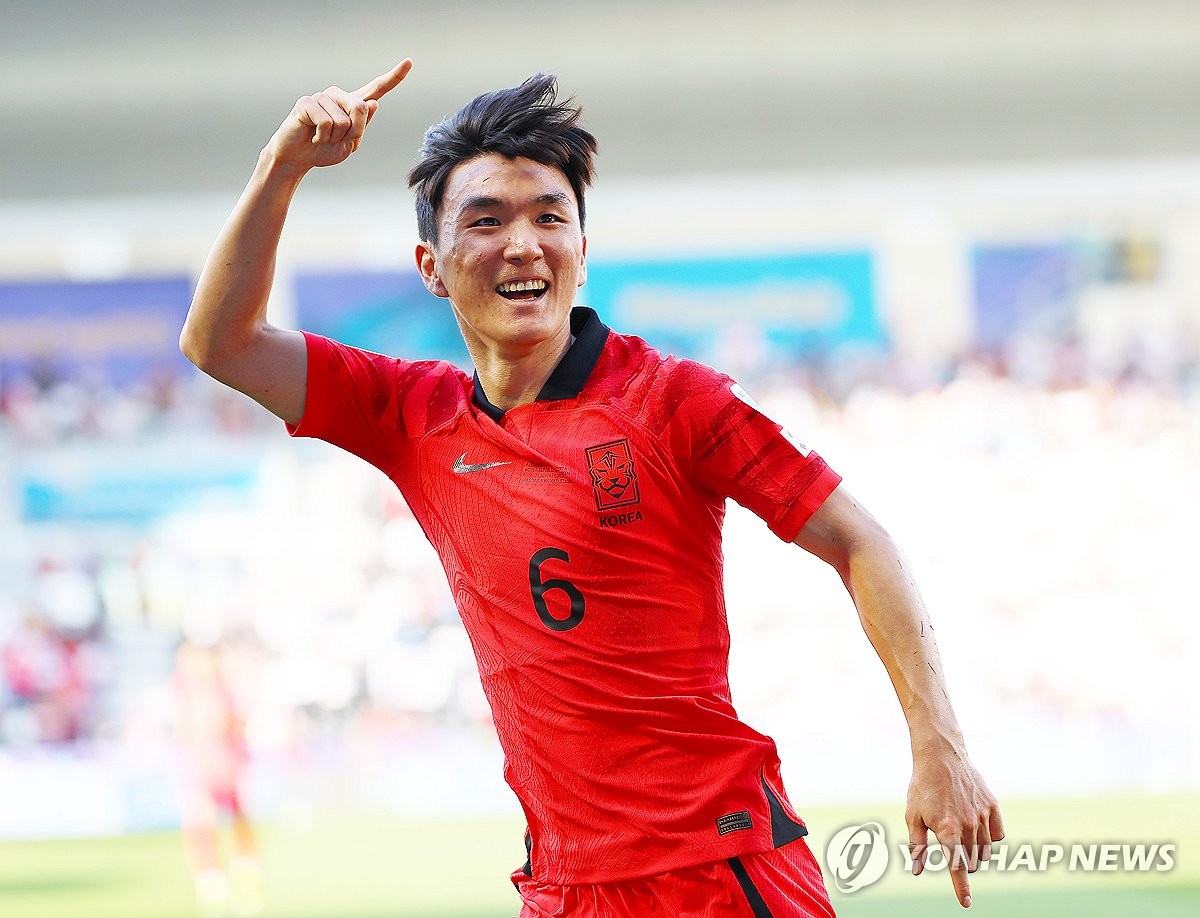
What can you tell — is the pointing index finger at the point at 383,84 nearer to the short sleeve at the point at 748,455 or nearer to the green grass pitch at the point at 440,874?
the short sleeve at the point at 748,455

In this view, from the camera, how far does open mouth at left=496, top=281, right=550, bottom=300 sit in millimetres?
2811

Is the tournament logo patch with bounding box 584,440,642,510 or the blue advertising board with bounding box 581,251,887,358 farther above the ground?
the blue advertising board with bounding box 581,251,887,358

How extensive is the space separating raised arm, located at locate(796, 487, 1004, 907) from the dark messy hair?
2.82 feet

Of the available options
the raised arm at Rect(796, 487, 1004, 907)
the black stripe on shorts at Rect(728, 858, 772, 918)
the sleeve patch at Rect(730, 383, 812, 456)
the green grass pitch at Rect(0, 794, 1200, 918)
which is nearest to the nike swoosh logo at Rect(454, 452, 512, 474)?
the sleeve patch at Rect(730, 383, 812, 456)

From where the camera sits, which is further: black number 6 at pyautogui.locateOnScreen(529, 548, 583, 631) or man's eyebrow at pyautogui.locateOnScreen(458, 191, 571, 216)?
Result: man's eyebrow at pyautogui.locateOnScreen(458, 191, 571, 216)

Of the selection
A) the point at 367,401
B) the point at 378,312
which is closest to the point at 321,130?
the point at 367,401

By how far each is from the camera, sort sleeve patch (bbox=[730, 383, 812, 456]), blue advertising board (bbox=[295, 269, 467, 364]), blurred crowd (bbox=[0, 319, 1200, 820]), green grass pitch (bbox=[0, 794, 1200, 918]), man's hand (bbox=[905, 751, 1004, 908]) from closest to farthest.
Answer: man's hand (bbox=[905, 751, 1004, 908]) → sleeve patch (bbox=[730, 383, 812, 456]) → green grass pitch (bbox=[0, 794, 1200, 918]) → blurred crowd (bbox=[0, 319, 1200, 820]) → blue advertising board (bbox=[295, 269, 467, 364])

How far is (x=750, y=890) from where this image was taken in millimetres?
2512

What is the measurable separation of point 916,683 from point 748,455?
485 millimetres

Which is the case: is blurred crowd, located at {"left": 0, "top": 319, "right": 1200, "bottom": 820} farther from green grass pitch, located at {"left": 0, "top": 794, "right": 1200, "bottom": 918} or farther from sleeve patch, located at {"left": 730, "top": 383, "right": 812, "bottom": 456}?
sleeve patch, located at {"left": 730, "top": 383, "right": 812, "bottom": 456}

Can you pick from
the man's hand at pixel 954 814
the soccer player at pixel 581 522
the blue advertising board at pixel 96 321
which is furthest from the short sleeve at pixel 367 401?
the blue advertising board at pixel 96 321

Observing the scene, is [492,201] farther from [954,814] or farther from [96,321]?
[96,321]

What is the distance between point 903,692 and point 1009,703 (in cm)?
1147

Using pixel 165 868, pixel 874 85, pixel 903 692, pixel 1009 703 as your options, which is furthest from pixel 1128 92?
pixel 903 692
